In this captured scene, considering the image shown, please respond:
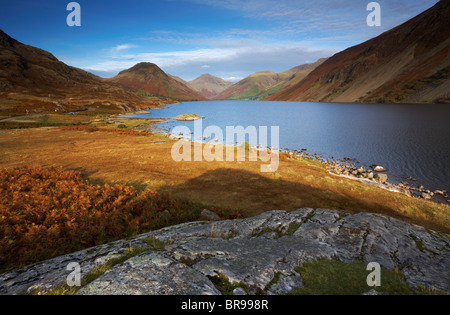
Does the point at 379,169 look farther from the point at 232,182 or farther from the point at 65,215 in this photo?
the point at 65,215

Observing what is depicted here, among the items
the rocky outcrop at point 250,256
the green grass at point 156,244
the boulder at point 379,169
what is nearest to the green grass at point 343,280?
the rocky outcrop at point 250,256

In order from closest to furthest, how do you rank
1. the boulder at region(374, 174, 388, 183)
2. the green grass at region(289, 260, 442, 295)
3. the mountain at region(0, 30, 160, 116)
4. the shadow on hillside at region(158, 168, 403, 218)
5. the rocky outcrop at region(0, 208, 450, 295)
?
the rocky outcrop at region(0, 208, 450, 295) → the green grass at region(289, 260, 442, 295) → the shadow on hillside at region(158, 168, 403, 218) → the boulder at region(374, 174, 388, 183) → the mountain at region(0, 30, 160, 116)

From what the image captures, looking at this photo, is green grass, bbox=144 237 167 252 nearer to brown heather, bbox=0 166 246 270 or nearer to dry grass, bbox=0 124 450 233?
brown heather, bbox=0 166 246 270

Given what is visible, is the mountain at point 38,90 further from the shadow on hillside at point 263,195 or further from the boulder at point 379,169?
the boulder at point 379,169

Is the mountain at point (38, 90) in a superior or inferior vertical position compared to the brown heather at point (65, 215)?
superior

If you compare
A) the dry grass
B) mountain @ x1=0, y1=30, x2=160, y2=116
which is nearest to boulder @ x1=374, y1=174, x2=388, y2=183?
the dry grass
